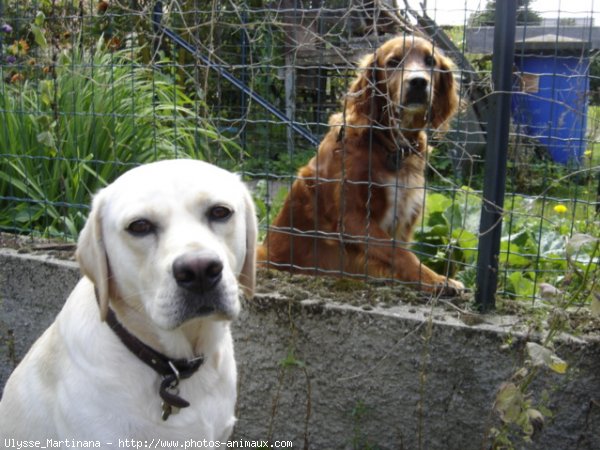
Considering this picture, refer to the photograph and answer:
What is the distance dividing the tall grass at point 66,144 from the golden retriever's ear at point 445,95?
1.23 meters

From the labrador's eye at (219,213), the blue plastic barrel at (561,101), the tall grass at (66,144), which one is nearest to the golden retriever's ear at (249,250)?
the labrador's eye at (219,213)

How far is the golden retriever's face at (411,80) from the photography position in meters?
3.61

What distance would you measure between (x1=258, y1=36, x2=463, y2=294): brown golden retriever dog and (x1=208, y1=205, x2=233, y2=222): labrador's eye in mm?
1253

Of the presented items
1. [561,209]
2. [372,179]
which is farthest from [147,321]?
[561,209]

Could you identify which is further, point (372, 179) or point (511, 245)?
point (372, 179)

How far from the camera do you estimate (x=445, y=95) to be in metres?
3.84

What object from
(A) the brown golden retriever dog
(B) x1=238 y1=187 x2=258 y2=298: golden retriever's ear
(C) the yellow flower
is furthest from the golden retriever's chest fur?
(B) x1=238 y1=187 x2=258 y2=298: golden retriever's ear

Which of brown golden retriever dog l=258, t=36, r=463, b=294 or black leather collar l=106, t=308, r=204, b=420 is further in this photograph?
brown golden retriever dog l=258, t=36, r=463, b=294

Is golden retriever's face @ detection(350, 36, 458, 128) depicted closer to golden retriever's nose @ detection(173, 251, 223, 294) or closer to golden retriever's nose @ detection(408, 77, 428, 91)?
golden retriever's nose @ detection(408, 77, 428, 91)

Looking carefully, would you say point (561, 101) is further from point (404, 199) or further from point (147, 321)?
point (147, 321)

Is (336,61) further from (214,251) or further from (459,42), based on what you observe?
(214,251)

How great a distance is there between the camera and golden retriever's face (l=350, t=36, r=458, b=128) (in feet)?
11.9

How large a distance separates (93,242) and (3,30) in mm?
2732

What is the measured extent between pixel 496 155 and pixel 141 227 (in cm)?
151
